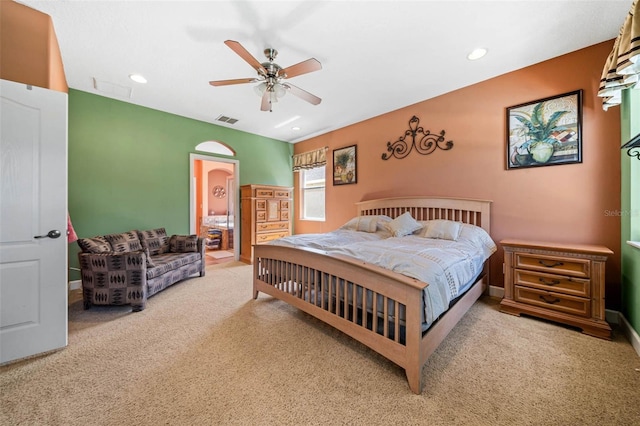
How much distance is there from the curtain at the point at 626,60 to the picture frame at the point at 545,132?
546mm

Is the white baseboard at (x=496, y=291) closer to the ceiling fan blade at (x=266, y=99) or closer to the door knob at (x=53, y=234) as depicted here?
the ceiling fan blade at (x=266, y=99)

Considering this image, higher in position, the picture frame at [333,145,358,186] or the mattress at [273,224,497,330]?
the picture frame at [333,145,358,186]

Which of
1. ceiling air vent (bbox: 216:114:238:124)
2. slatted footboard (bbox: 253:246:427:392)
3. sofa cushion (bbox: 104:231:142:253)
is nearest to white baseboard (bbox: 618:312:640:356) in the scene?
slatted footboard (bbox: 253:246:427:392)

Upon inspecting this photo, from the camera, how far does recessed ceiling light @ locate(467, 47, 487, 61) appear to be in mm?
2506

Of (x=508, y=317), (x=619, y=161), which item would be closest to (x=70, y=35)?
(x=508, y=317)

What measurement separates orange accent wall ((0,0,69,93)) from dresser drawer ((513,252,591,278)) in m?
4.96

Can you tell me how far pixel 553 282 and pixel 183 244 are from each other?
191 inches

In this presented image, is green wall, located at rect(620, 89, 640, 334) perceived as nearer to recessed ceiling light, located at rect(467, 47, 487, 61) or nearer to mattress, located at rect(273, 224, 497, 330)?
mattress, located at rect(273, 224, 497, 330)

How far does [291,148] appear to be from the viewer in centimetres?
619

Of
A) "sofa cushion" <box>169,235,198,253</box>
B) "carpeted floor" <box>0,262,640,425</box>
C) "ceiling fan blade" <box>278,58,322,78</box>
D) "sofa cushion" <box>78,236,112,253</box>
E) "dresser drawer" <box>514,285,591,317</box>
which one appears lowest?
"carpeted floor" <box>0,262,640,425</box>

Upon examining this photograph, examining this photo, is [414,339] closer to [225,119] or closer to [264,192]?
[264,192]

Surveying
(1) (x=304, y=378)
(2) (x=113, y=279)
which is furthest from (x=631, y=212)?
(2) (x=113, y=279)

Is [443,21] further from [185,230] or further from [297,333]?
[185,230]

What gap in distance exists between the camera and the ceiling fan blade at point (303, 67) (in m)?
2.03
